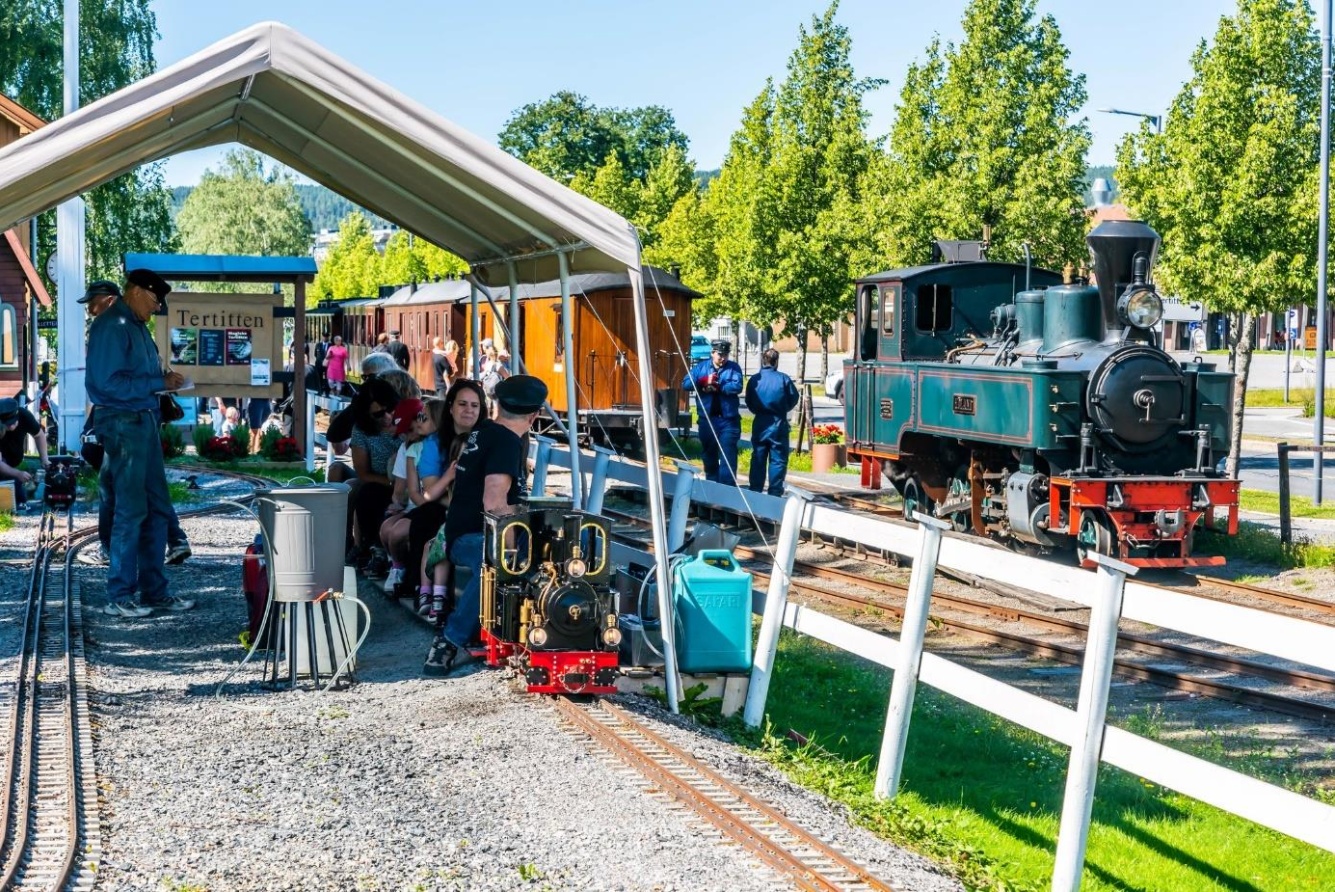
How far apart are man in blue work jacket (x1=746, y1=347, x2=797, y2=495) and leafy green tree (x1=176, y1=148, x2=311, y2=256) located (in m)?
66.6

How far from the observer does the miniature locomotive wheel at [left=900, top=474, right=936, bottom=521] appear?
17.9m

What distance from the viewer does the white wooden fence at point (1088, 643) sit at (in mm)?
4797

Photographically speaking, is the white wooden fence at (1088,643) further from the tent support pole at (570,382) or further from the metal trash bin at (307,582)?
the metal trash bin at (307,582)

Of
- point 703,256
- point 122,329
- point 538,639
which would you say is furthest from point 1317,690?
point 703,256

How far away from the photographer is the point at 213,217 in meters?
81.7

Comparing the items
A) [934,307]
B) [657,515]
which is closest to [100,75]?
[934,307]

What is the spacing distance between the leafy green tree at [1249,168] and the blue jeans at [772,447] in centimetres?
551

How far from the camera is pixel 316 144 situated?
9.45 m

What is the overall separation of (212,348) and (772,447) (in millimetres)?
8320

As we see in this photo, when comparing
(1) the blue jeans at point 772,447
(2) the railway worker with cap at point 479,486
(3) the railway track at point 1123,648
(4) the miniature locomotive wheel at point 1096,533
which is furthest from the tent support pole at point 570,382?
(1) the blue jeans at point 772,447

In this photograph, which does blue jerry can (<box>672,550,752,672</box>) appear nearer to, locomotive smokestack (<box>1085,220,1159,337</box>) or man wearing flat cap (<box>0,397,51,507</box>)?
locomotive smokestack (<box>1085,220,1159,337</box>)

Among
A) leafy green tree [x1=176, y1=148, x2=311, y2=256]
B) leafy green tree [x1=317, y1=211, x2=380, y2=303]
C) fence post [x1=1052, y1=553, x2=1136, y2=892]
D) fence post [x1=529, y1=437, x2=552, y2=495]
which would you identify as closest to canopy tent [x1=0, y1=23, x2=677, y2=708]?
fence post [x1=529, y1=437, x2=552, y2=495]

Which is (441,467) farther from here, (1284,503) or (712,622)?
(1284,503)

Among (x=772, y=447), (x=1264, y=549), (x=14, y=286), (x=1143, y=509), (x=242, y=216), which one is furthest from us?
(x=242, y=216)
